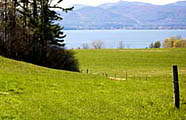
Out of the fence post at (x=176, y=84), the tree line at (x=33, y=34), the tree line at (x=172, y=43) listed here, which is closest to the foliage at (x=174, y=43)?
the tree line at (x=172, y=43)

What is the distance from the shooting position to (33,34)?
39.8 metres

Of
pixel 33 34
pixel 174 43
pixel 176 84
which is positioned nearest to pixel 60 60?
pixel 33 34

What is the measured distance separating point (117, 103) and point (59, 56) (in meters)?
27.6

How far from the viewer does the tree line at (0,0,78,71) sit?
36125mm

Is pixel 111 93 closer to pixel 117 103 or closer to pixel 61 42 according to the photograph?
pixel 117 103

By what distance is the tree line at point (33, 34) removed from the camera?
3612 centimetres

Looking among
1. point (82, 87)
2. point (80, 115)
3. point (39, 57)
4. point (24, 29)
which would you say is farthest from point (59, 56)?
point (80, 115)

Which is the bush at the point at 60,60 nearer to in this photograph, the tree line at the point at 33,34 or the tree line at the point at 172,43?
the tree line at the point at 33,34

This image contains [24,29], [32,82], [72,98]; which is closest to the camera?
[72,98]

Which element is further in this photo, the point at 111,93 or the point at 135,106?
the point at 111,93

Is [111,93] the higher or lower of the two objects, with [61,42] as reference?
lower

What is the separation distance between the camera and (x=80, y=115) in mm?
10312

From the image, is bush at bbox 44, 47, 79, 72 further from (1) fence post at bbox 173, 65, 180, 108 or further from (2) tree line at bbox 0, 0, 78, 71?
(1) fence post at bbox 173, 65, 180, 108

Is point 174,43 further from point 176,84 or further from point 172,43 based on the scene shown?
point 176,84
